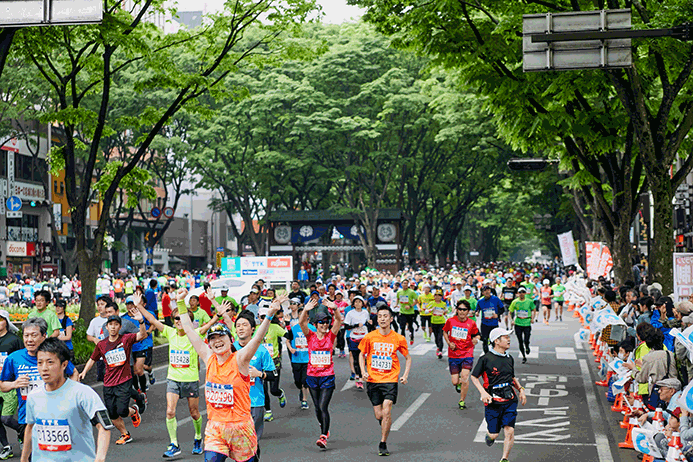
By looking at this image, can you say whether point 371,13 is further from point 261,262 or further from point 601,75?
point 261,262

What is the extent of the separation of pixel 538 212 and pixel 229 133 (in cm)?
1883

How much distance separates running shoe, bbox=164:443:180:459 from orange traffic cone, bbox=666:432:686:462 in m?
5.19

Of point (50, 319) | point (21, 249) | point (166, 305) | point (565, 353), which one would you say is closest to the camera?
point (50, 319)

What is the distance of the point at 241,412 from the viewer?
723 centimetres

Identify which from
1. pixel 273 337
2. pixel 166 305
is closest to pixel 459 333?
pixel 273 337

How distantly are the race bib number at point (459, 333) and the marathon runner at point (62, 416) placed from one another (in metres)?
8.50

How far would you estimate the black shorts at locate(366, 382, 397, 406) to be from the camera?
405 inches

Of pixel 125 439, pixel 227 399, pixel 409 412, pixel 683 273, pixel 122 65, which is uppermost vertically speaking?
pixel 122 65

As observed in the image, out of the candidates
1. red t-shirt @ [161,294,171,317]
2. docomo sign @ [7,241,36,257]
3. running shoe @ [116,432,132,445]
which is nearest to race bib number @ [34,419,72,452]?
running shoe @ [116,432,132,445]

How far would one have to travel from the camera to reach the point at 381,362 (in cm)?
1036

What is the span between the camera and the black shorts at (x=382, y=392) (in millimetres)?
10281

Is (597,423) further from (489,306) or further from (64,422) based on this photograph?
(64,422)

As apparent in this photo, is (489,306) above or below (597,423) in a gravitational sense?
above

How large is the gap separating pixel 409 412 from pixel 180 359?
3.91 m
